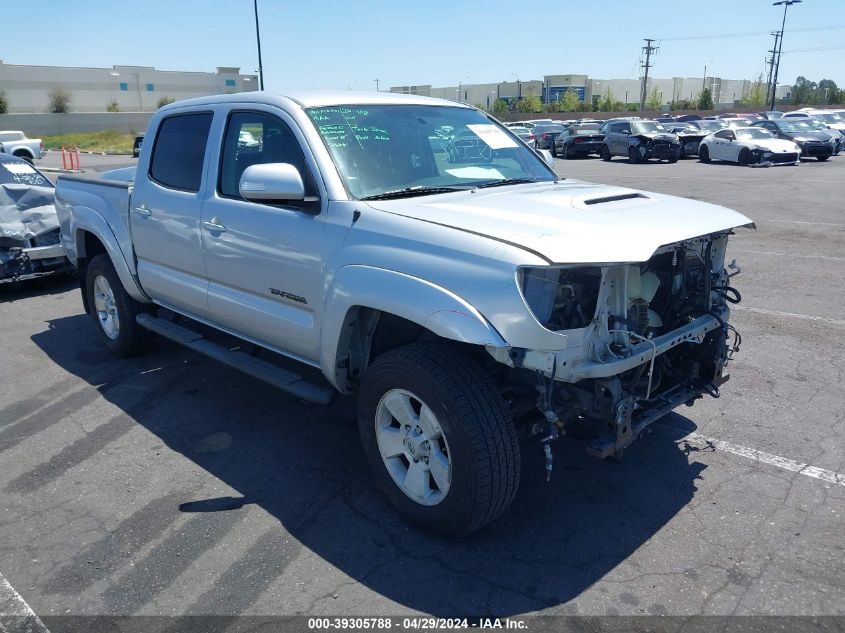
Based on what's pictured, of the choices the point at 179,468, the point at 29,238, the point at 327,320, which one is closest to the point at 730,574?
the point at 327,320

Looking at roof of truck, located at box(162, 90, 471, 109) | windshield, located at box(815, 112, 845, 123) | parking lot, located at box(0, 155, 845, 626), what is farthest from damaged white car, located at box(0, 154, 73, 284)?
windshield, located at box(815, 112, 845, 123)

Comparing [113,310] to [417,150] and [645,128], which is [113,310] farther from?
[645,128]

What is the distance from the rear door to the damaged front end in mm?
2486

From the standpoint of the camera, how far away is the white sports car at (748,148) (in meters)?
24.9

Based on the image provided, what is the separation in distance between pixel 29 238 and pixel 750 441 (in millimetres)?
7939

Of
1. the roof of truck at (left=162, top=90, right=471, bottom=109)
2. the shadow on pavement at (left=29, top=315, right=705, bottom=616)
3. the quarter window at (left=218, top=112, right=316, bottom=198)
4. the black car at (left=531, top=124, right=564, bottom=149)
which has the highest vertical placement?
the roof of truck at (left=162, top=90, right=471, bottom=109)

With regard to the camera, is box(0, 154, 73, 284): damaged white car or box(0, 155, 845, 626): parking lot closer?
box(0, 155, 845, 626): parking lot

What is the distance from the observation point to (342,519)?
3680 millimetres

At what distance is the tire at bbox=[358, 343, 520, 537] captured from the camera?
3.13 meters

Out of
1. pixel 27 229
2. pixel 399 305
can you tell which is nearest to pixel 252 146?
pixel 399 305

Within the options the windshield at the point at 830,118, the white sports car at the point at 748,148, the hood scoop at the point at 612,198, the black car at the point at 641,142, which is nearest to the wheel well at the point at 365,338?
the hood scoop at the point at 612,198

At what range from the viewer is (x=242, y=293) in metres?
4.41

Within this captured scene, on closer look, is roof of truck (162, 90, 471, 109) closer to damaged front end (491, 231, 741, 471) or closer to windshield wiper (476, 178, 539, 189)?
windshield wiper (476, 178, 539, 189)

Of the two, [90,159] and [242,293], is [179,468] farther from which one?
[90,159]
